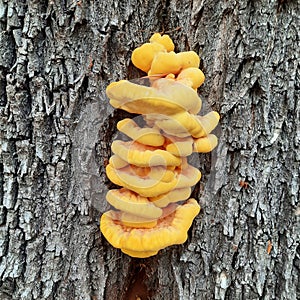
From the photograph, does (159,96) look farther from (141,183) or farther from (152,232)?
(152,232)

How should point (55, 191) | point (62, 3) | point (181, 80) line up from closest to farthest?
point (181, 80) → point (62, 3) → point (55, 191)

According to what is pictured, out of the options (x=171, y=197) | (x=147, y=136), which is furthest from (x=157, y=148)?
(x=171, y=197)

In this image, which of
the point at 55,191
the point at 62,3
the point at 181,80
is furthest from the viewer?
the point at 55,191

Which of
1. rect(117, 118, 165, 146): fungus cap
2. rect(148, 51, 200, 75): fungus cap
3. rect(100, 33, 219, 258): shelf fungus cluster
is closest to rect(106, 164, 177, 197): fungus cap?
rect(100, 33, 219, 258): shelf fungus cluster

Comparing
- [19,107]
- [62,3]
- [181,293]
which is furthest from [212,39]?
[181,293]

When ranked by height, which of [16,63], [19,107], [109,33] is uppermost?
[109,33]

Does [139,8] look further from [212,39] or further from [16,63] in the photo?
[16,63]
